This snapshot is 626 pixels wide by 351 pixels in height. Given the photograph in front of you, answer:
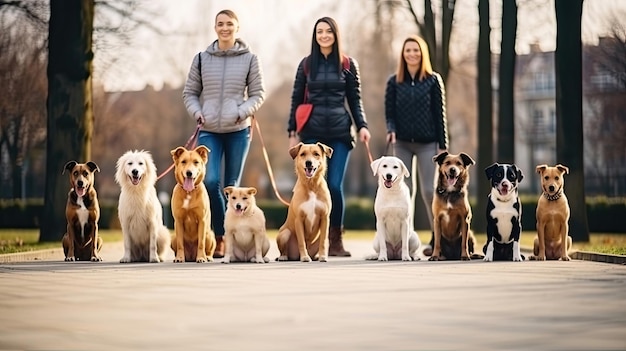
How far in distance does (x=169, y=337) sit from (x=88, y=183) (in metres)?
6.31

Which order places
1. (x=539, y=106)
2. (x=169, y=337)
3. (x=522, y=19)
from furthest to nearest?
(x=539, y=106) < (x=522, y=19) < (x=169, y=337)

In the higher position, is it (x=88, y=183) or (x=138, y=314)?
(x=88, y=183)

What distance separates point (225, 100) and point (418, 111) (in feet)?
7.77

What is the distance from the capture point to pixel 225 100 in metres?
13.0

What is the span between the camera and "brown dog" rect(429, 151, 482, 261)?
40.1 ft

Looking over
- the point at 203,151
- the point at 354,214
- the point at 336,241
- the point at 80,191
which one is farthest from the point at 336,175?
the point at 354,214

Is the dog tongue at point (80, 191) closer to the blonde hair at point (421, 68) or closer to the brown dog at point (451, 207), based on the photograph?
the brown dog at point (451, 207)

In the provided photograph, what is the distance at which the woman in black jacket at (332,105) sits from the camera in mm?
13180

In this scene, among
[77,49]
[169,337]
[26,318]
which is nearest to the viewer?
[169,337]

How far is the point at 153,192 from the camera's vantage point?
12047 mm

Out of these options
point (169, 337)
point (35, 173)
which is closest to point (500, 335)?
point (169, 337)

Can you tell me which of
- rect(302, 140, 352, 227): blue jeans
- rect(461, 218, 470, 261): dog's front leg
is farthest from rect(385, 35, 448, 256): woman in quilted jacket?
rect(461, 218, 470, 261): dog's front leg

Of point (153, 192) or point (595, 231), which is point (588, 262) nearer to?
point (153, 192)

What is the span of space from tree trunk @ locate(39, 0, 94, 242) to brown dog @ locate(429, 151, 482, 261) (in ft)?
25.1
